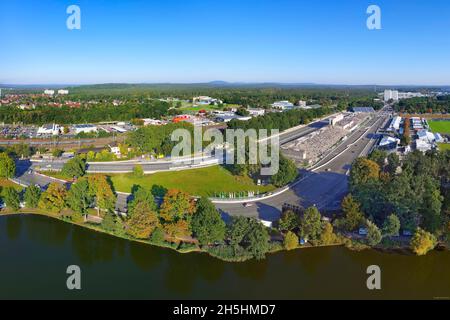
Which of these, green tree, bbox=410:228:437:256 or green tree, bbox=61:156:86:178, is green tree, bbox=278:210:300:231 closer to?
green tree, bbox=410:228:437:256

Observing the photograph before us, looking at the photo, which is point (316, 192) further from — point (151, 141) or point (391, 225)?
point (151, 141)

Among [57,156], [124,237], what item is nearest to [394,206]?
[124,237]

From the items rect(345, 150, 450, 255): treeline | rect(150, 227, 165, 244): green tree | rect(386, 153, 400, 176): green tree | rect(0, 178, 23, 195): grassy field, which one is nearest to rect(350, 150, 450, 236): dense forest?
rect(345, 150, 450, 255): treeline

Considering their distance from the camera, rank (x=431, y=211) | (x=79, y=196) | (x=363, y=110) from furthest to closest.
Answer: (x=363, y=110) → (x=79, y=196) → (x=431, y=211)

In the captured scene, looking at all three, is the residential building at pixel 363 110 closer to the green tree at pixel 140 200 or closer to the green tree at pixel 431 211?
the green tree at pixel 431 211

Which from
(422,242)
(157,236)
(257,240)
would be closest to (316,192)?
(422,242)

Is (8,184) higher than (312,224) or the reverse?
higher
